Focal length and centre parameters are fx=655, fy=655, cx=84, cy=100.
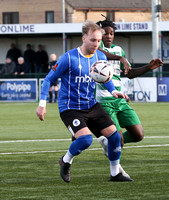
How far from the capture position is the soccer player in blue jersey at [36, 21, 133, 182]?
7875 mm

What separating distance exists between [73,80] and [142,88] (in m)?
22.6

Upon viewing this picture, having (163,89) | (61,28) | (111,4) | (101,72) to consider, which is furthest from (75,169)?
(111,4)

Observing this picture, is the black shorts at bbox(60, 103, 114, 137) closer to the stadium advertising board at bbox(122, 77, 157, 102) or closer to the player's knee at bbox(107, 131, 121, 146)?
the player's knee at bbox(107, 131, 121, 146)

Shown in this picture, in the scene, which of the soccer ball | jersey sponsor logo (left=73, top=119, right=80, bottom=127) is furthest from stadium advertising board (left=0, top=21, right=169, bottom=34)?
jersey sponsor logo (left=73, top=119, right=80, bottom=127)

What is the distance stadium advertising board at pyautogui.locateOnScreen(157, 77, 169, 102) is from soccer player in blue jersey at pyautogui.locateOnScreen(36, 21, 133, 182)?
22.3 m

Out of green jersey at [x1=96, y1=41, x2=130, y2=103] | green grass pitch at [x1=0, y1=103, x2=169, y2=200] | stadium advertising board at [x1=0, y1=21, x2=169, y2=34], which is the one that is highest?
stadium advertising board at [x1=0, y1=21, x2=169, y2=34]

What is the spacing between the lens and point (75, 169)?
9.13 meters

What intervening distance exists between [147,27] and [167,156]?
31342mm

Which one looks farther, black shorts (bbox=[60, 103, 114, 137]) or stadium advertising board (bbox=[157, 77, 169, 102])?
stadium advertising board (bbox=[157, 77, 169, 102])

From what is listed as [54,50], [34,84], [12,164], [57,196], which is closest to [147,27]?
[54,50]

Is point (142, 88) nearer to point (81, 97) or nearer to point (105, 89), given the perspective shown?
point (105, 89)

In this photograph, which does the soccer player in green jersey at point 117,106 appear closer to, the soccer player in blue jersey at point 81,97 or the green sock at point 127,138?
the green sock at point 127,138

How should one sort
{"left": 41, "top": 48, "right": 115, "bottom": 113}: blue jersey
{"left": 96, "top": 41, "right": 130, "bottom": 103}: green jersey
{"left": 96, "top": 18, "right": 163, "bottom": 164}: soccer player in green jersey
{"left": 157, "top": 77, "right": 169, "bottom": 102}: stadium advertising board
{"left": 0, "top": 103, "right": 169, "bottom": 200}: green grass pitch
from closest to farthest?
{"left": 0, "top": 103, "right": 169, "bottom": 200}: green grass pitch
{"left": 41, "top": 48, "right": 115, "bottom": 113}: blue jersey
{"left": 96, "top": 18, "right": 163, "bottom": 164}: soccer player in green jersey
{"left": 96, "top": 41, "right": 130, "bottom": 103}: green jersey
{"left": 157, "top": 77, "right": 169, "bottom": 102}: stadium advertising board

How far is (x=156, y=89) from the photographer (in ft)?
99.1
